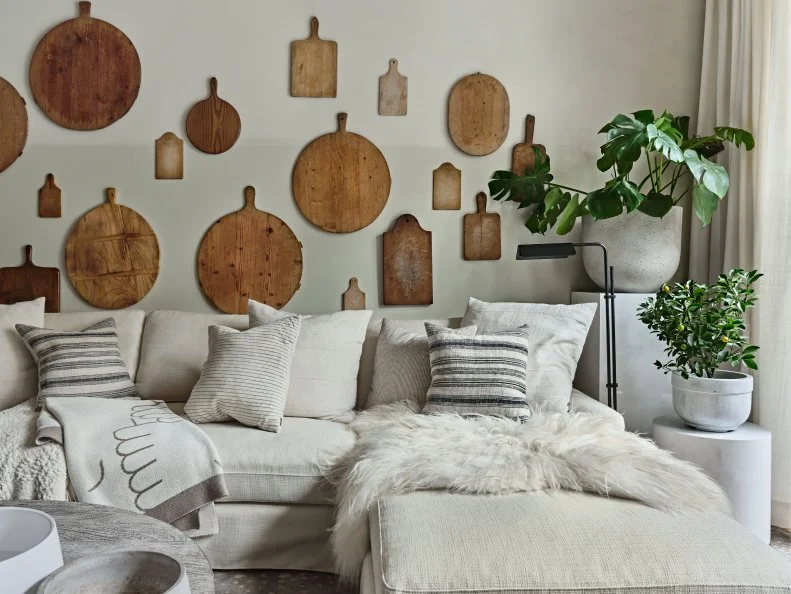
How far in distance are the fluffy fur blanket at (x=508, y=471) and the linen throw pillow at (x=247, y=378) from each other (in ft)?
1.57

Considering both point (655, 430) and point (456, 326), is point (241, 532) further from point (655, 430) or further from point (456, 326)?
point (655, 430)

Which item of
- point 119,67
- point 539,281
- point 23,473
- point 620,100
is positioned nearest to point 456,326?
point 539,281

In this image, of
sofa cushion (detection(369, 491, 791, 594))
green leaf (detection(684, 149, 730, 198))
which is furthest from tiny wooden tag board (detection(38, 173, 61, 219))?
green leaf (detection(684, 149, 730, 198))

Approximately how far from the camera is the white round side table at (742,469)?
232cm

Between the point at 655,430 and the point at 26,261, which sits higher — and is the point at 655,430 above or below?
below

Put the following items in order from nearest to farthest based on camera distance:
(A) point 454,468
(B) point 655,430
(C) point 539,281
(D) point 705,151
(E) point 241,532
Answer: (A) point 454,468 < (E) point 241,532 < (B) point 655,430 < (D) point 705,151 < (C) point 539,281

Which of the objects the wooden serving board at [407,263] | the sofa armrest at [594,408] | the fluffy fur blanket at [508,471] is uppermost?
the wooden serving board at [407,263]

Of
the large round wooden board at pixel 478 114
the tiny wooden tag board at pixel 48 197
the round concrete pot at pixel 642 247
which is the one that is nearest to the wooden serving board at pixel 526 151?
the large round wooden board at pixel 478 114

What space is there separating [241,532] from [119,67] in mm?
2287

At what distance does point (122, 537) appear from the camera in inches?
39.5

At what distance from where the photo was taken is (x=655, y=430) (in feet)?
8.46

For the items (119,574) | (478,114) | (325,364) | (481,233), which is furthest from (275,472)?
(478,114)

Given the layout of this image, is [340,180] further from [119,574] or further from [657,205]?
[119,574]

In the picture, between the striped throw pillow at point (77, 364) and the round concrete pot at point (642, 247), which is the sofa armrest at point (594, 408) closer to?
the round concrete pot at point (642, 247)
